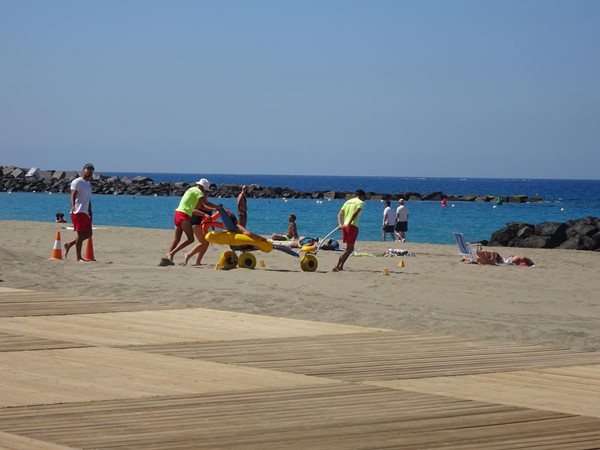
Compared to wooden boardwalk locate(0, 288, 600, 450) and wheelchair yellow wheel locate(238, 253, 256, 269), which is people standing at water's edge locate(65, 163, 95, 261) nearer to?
wheelchair yellow wheel locate(238, 253, 256, 269)

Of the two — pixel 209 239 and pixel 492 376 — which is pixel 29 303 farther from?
pixel 209 239

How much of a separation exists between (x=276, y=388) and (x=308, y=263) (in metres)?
11.7

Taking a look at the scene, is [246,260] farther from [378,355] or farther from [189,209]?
[378,355]

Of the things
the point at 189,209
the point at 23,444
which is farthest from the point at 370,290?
the point at 23,444

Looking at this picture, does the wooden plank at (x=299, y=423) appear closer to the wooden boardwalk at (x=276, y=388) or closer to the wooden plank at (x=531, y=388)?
the wooden boardwalk at (x=276, y=388)

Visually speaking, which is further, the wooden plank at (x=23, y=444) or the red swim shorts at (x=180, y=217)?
the red swim shorts at (x=180, y=217)

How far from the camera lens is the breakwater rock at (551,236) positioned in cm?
3416

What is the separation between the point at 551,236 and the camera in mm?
35156

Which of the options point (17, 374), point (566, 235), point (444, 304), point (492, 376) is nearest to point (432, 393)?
point (492, 376)

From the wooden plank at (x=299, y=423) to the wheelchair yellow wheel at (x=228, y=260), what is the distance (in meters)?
10.7

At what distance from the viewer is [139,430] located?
17.8 feet

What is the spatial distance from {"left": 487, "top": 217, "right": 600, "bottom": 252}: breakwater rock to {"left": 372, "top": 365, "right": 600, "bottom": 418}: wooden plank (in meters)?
27.3

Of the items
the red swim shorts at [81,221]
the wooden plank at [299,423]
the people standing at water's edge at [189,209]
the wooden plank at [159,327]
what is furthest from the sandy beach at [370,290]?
the wooden plank at [299,423]

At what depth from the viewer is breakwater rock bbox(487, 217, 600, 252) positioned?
1345 inches
